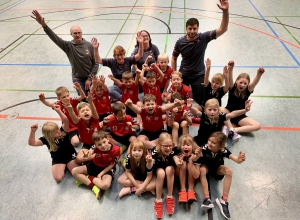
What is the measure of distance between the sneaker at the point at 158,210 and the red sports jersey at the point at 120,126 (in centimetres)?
110

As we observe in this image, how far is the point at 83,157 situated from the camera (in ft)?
9.18

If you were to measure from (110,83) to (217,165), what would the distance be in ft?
9.88

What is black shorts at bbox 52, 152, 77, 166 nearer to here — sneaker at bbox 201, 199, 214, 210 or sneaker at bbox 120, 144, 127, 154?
sneaker at bbox 120, 144, 127, 154

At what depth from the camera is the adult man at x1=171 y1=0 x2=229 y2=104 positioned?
3.55 metres

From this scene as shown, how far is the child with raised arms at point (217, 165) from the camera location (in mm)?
2436

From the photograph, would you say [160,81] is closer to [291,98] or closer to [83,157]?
[83,157]

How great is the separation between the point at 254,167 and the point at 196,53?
2.06 meters

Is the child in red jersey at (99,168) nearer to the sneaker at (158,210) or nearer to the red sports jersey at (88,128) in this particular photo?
the red sports jersey at (88,128)

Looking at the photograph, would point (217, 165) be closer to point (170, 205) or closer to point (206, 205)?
point (206, 205)

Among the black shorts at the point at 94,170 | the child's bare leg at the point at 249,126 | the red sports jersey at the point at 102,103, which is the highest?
the red sports jersey at the point at 102,103

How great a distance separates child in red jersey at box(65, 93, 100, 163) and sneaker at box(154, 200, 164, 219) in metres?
1.07

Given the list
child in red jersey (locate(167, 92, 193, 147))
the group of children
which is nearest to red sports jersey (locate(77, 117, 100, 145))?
the group of children

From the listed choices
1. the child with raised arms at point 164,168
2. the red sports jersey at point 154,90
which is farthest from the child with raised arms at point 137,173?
the red sports jersey at point 154,90

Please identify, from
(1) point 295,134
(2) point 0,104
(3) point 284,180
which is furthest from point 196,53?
(2) point 0,104
